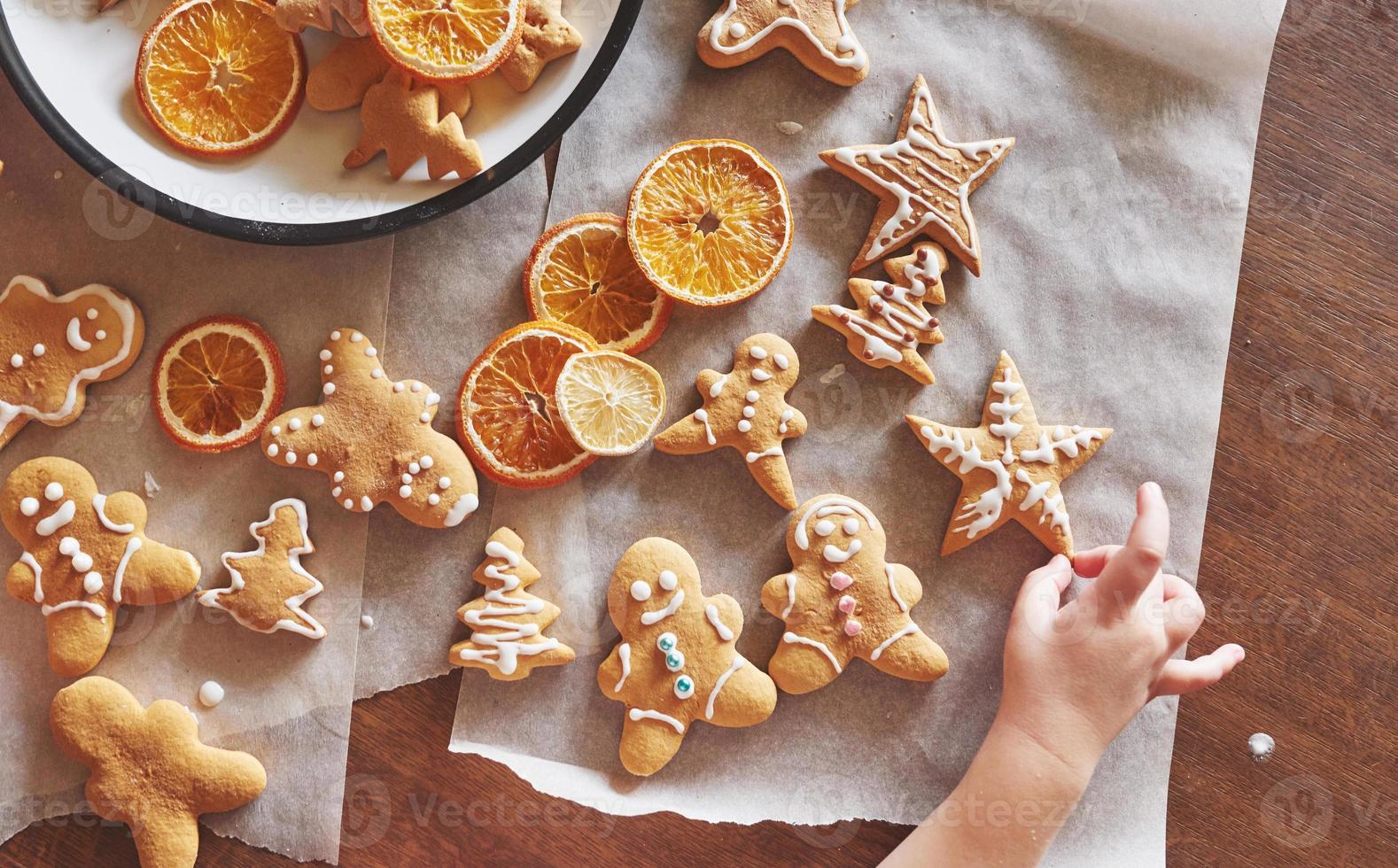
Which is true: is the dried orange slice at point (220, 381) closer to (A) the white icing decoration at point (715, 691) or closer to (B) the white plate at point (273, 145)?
(B) the white plate at point (273, 145)

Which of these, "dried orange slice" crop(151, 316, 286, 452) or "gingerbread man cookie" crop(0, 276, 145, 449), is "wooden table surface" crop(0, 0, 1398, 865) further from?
"gingerbread man cookie" crop(0, 276, 145, 449)

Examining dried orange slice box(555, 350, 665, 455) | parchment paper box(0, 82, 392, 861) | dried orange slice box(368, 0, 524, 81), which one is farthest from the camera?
parchment paper box(0, 82, 392, 861)

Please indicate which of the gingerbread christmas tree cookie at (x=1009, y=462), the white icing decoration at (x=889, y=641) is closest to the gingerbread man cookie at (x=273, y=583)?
the white icing decoration at (x=889, y=641)

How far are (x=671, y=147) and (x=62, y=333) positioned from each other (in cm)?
139

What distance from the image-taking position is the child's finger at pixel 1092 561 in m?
2.05

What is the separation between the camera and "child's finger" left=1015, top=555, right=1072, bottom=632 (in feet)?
6.62

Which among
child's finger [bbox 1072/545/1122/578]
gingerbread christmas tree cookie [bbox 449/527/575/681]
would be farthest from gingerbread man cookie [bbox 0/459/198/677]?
child's finger [bbox 1072/545/1122/578]

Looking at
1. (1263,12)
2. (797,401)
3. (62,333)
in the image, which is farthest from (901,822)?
(62,333)

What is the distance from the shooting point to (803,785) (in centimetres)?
206

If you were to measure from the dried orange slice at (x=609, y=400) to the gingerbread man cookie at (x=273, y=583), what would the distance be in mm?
660

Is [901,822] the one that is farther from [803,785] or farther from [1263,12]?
[1263,12]

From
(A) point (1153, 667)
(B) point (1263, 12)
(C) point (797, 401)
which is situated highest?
(B) point (1263, 12)

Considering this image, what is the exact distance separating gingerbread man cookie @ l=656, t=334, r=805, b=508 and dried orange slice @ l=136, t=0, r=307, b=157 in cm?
106

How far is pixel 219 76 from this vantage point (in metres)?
1.92
